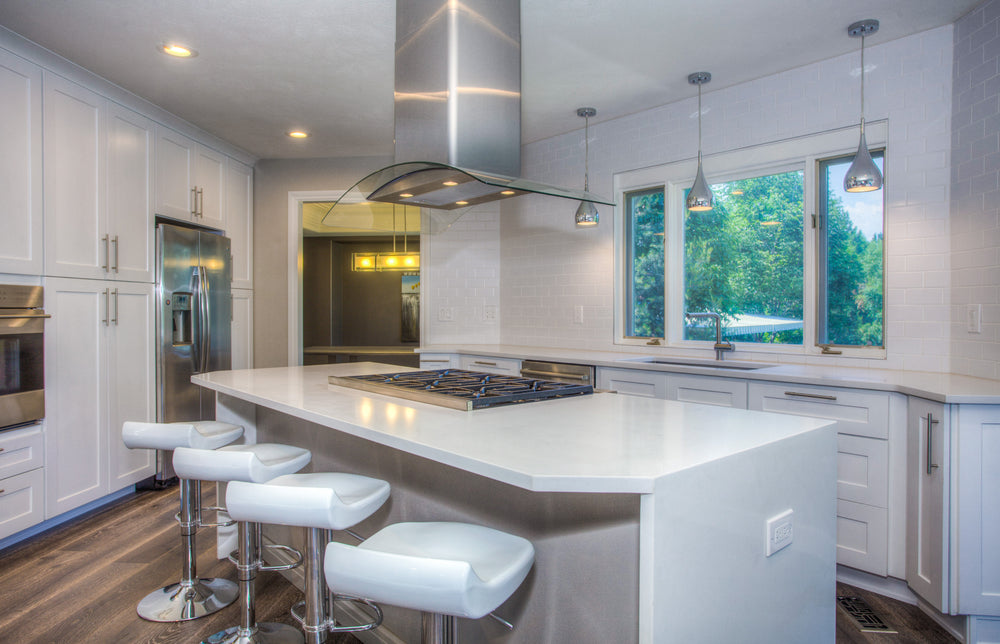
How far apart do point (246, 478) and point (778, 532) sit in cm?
153

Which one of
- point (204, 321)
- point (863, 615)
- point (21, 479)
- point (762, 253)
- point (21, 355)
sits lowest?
point (863, 615)

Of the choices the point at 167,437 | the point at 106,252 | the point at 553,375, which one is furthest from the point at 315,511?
the point at 106,252

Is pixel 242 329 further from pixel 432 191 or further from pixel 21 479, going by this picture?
pixel 432 191

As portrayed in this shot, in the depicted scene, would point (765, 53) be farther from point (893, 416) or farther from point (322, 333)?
point (322, 333)

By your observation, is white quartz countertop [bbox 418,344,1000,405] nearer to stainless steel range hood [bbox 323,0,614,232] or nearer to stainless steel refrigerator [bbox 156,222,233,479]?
stainless steel range hood [bbox 323,0,614,232]

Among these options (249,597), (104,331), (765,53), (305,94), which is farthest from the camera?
(305,94)

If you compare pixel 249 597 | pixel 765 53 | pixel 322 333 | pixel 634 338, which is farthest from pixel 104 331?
pixel 322 333

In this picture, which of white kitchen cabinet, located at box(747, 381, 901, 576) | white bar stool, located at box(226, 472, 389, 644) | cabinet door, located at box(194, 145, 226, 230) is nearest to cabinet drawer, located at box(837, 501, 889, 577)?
white kitchen cabinet, located at box(747, 381, 901, 576)

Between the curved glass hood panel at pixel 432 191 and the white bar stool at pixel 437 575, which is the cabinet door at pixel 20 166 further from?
the white bar stool at pixel 437 575

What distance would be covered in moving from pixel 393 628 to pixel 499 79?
2.00 metres

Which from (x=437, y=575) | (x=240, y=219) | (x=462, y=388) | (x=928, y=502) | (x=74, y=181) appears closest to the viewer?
(x=437, y=575)

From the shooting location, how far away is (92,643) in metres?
2.08

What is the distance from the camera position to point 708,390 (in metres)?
2.91

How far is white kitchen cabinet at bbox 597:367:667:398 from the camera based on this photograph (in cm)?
316
